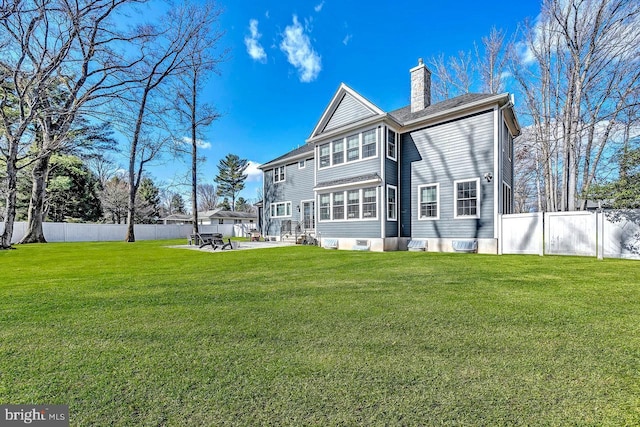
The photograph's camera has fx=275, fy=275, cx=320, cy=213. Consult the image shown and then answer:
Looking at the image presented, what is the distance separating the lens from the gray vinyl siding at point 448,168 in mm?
10648

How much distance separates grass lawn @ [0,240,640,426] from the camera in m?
1.86

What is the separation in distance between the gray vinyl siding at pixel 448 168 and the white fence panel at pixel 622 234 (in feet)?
10.1

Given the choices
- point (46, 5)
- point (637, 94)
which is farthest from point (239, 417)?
point (637, 94)

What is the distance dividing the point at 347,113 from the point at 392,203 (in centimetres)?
502

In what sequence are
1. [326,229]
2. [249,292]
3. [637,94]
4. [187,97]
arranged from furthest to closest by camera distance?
[187,97] < [326,229] < [637,94] < [249,292]

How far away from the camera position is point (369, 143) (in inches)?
501

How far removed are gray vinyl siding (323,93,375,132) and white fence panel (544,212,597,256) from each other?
26.5 feet

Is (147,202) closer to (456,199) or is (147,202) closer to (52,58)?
(52,58)

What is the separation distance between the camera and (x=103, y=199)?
29547 mm

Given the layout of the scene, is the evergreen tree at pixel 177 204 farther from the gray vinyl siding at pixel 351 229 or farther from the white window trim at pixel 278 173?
the gray vinyl siding at pixel 351 229

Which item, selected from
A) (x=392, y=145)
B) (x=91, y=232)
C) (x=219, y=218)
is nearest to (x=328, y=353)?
(x=392, y=145)

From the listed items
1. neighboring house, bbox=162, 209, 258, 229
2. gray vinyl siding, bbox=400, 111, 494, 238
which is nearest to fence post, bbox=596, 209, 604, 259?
gray vinyl siding, bbox=400, 111, 494, 238

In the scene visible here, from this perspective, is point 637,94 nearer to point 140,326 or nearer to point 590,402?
point 590,402

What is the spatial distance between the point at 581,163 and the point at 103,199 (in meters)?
40.3
